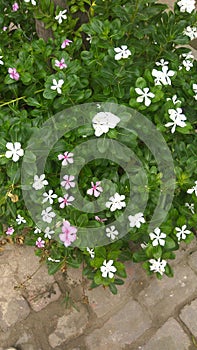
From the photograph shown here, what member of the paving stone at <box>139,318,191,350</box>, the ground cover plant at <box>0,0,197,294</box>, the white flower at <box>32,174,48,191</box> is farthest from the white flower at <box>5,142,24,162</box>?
the paving stone at <box>139,318,191,350</box>

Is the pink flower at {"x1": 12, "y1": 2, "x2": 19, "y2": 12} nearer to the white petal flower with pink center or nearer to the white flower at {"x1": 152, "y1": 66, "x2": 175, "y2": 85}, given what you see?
the white flower at {"x1": 152, "y1": 66, "x2": 175, "y2": 85}

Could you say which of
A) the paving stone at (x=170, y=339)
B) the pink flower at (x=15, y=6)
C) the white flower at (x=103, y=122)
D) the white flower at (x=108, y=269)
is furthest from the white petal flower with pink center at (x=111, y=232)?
the pink flower at (x=15, y=6)

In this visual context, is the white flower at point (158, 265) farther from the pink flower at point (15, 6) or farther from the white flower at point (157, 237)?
the pink flower at point (15, 6)

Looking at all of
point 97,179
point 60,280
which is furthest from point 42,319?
point 97,179

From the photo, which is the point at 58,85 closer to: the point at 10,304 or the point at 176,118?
the point at 176,118

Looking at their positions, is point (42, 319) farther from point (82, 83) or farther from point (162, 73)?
point (162, 73)

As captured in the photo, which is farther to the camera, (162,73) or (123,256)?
(123,256)
